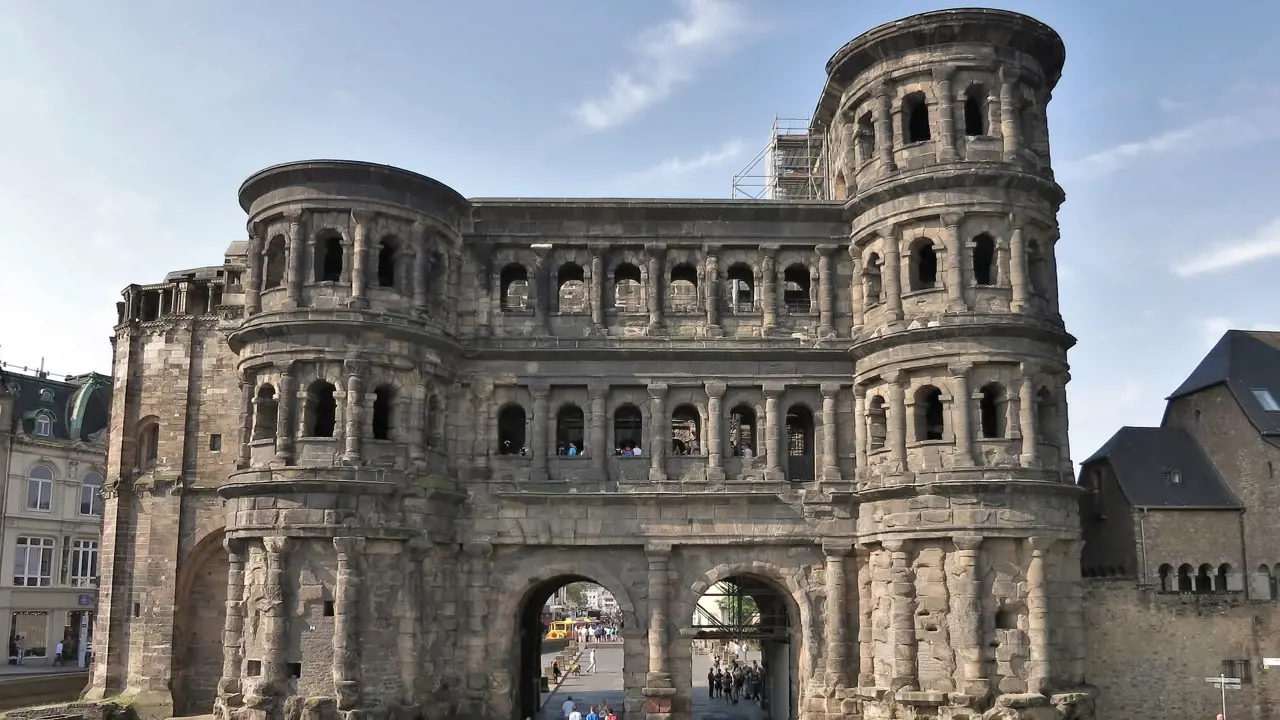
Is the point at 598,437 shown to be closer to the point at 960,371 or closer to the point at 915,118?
the point at 960,371

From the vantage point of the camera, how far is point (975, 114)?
32.1m

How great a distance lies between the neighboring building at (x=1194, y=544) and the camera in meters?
32.6

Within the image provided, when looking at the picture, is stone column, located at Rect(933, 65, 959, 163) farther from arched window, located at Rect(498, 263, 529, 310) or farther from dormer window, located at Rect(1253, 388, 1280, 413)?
dormer window, located at Rect(1253, 388, 1280, 413)

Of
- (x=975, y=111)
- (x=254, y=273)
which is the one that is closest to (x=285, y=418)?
(x=254, y=273)

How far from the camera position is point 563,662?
2317 inches

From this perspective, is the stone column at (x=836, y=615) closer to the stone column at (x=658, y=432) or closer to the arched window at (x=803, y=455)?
the arched window at (x=803, y=455)

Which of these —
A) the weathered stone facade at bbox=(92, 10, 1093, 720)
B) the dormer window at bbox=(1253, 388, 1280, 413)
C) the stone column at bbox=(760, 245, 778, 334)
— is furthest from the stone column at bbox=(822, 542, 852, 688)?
the dormer window at bbox=(1253, 388, 1280, 413)

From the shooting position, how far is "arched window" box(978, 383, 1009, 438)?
29719 millimetres

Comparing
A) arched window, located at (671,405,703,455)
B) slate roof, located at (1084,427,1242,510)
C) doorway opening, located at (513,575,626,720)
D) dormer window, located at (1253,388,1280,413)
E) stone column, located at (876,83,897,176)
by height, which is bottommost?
doorway opening, located at (513,575,626,720)

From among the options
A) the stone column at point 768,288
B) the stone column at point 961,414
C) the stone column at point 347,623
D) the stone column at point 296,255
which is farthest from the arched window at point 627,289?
the stone column at point 347,623

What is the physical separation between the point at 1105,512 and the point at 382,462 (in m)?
24.3

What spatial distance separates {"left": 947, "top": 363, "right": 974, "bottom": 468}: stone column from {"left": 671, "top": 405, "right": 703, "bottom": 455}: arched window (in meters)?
7.44

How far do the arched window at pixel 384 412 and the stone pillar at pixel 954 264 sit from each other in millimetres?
15553

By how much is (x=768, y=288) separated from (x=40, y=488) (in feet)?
136
